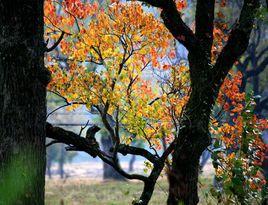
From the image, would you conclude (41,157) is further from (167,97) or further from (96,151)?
(167,97)

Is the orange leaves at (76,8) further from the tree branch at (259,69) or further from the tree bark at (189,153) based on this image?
the tree branch at (259,69)

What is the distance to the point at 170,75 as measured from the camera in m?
12.0

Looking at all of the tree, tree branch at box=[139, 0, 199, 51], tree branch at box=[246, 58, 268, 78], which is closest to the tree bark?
the tree

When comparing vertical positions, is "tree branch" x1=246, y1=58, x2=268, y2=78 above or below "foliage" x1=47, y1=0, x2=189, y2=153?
above

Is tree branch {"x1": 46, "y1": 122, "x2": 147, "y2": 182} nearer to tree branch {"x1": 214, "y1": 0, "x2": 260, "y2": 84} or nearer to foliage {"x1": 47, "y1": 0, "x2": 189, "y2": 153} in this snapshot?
foliage {"x1": 47, "y1": 0, "x2": 189, "y2": 153}

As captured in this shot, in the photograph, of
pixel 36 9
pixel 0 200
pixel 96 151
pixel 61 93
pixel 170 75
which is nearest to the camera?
pixel 0 200

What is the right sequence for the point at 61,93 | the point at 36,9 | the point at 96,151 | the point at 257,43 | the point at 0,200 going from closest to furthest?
the point at 0,200 < the point at 36,9 < the point at 96,151 < the point at 61,93 < the point at 257,43

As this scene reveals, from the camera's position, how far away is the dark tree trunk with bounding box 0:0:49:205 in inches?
223

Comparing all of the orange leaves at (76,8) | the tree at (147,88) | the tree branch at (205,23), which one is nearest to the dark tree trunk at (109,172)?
the tree at (147,88)

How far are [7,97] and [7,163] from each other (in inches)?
30.8

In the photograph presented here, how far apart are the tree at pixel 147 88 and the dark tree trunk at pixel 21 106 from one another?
158cm

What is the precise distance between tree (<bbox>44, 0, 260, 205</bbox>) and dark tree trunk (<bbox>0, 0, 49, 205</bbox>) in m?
1.58

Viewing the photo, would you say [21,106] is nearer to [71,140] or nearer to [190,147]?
[71,140]

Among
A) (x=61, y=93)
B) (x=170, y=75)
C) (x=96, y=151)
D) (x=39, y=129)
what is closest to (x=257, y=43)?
(x=170, y=75)
